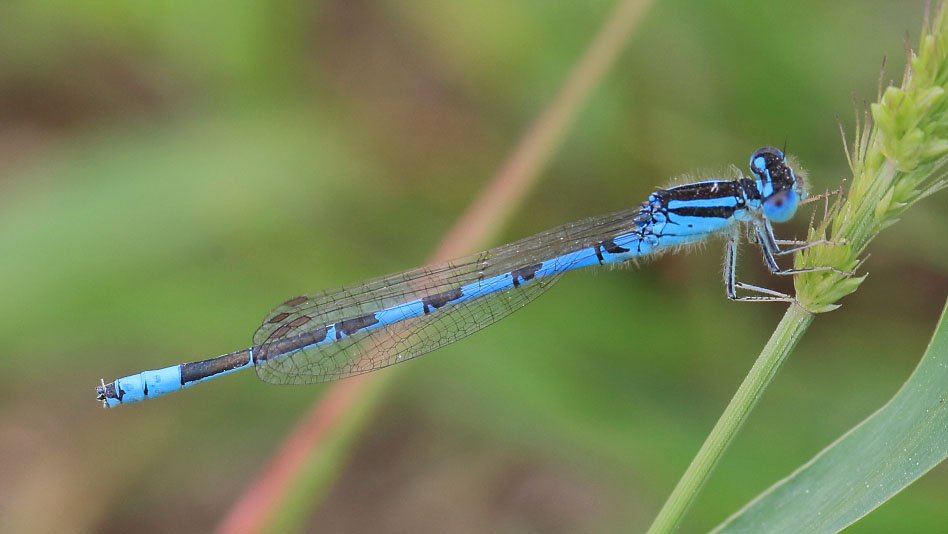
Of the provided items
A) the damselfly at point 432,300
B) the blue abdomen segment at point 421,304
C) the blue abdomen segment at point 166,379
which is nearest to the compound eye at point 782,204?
the damselfly at point 432,300

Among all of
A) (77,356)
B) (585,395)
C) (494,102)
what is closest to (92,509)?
(77,356)

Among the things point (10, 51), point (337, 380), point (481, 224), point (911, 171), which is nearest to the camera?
point (911, 171)

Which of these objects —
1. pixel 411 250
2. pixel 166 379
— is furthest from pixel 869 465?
pixel 166 379

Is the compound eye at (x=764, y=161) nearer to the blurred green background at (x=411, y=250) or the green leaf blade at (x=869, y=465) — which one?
the blurred green background at (x=411, y=250)

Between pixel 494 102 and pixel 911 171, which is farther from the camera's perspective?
pixel 494 102

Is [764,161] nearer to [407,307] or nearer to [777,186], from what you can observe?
[777,186]

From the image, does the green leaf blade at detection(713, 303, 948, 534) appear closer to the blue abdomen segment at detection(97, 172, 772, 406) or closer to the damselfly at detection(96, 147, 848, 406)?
the damselfly at detection(96, 147, 848, 406)

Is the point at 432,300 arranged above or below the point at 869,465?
above

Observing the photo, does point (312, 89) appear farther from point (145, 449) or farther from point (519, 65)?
point (145, 449)
